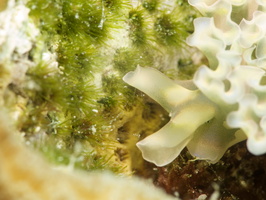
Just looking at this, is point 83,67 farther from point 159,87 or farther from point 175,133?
point 175,133

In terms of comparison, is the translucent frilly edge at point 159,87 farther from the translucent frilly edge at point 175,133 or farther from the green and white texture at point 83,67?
the green and white texture at point 83,67

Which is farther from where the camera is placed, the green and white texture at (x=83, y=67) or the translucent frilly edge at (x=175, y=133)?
the translucent frilly edge at (x=175, y=133)

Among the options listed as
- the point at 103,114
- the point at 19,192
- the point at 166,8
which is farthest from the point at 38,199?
the point at 166,8

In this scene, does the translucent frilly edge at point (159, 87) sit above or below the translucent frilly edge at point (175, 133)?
above

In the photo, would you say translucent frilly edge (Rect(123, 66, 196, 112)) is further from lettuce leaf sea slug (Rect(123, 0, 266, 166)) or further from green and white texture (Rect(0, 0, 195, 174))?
green and white texture (Rect(0, 0, 195, 174))

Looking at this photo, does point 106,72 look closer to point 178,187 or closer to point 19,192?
point 178,187

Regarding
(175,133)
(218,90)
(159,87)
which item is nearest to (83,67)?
(159,87)

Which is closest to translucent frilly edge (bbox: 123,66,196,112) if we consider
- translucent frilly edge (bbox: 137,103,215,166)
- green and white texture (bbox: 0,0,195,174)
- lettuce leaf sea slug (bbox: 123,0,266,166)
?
lettuce leaf sea slug (bbox: 123,0,266,166)

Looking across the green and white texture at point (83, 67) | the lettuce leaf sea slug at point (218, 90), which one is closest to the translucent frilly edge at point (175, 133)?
the lettuce leaf sea slug at point (218, 90)
